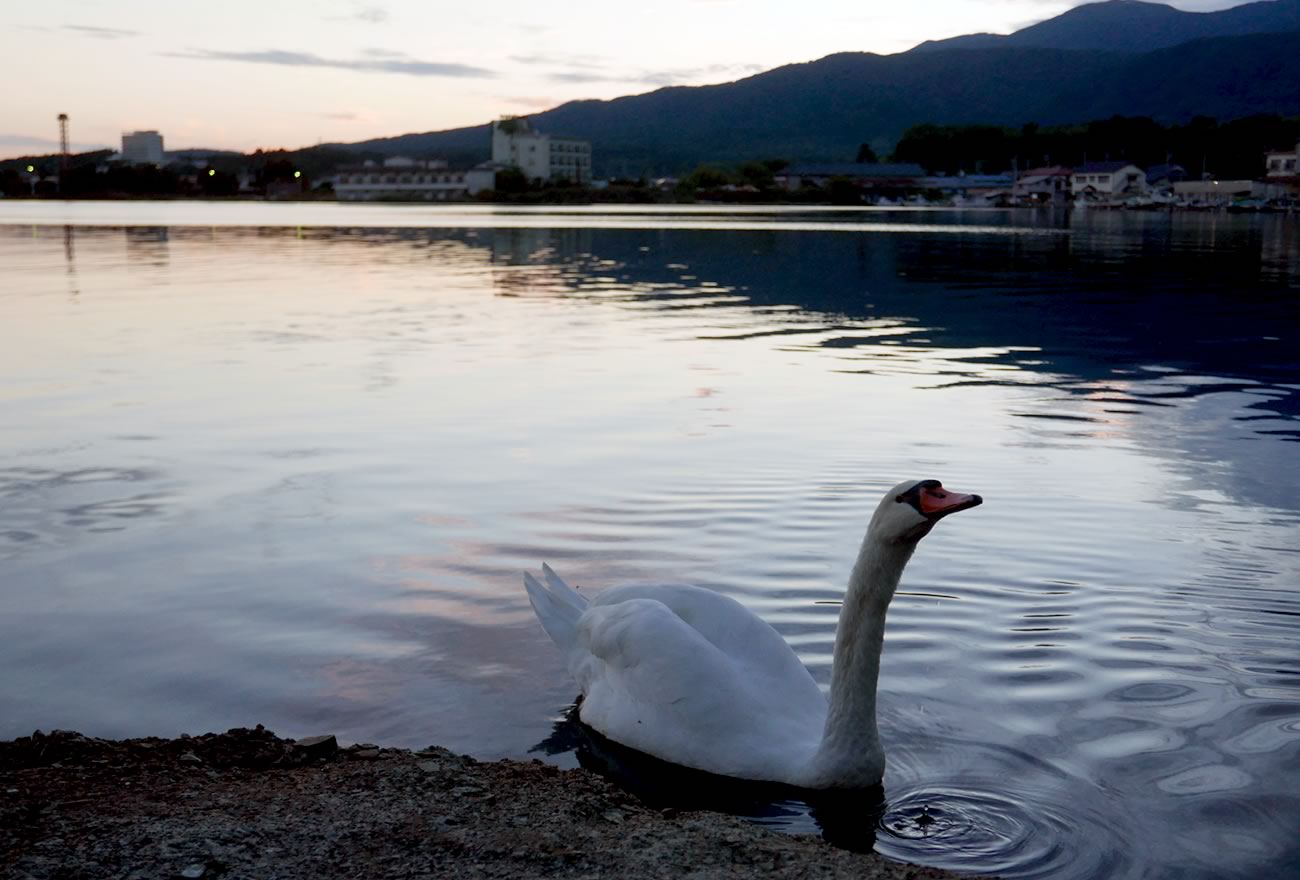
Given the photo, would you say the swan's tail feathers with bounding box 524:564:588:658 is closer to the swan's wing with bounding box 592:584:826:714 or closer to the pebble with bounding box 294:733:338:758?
the swan's wing with bounding box 592:584:826:714

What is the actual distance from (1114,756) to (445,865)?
141 inches

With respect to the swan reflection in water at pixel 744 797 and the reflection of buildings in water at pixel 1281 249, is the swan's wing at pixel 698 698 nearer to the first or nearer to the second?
the swan reflection in water at pixel 744 797

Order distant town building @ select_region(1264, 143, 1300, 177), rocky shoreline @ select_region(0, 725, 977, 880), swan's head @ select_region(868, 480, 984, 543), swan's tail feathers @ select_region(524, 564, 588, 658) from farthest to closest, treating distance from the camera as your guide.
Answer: distant town building @ select_region(1264, 143, 1300, 177), swan's tail feathers @ select_region(524, 564, 588, 658), swan's head @ select_region(868, 480, 984, 543), rocky shoreline @ select_region(0, 725, 977, 880)

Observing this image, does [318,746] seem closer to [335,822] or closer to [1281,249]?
[335,822]

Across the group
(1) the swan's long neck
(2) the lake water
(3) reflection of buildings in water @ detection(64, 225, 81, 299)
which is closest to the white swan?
(1) the swan's long neck

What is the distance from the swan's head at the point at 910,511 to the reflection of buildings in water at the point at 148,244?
41.1 meters

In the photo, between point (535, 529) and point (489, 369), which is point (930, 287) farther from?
point (535, 529)

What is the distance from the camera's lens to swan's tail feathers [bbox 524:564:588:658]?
307 inches

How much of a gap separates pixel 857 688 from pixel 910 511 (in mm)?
920

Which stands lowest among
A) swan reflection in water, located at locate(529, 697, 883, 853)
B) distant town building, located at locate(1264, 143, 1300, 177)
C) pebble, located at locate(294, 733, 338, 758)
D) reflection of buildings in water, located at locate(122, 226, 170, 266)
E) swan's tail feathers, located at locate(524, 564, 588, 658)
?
swan reflection in water, located at locate(529, 697, 883, 853)

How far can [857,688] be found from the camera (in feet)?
20.7

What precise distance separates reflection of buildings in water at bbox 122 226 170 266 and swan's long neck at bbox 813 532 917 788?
4085cm

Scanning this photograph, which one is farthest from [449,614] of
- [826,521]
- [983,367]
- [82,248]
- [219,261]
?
Result: [82,248]

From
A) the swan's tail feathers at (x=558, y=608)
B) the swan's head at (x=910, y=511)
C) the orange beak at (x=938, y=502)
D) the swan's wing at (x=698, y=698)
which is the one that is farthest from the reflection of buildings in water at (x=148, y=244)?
the orange beak at (x=938, y=502)
